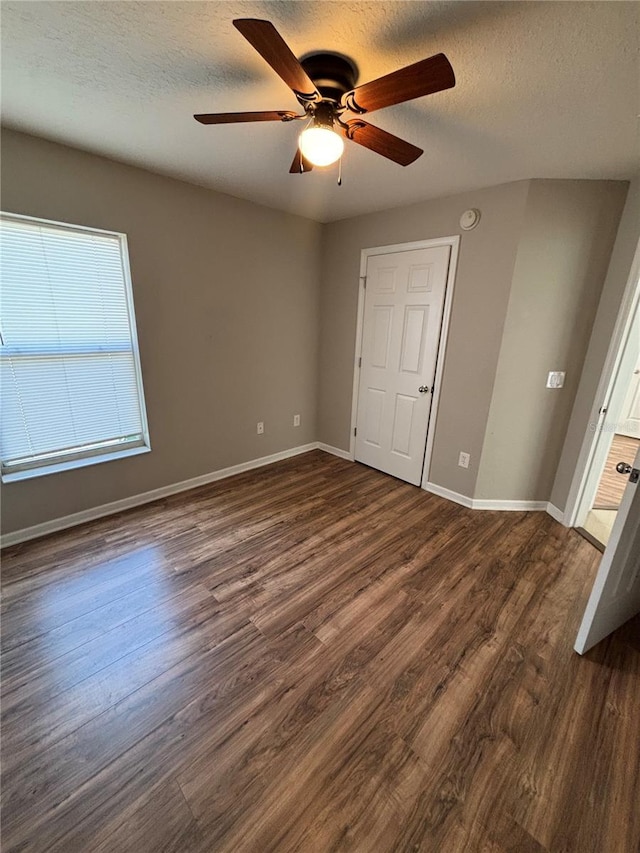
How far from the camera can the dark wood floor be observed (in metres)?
1.01

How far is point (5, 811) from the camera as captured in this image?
1.01 meters

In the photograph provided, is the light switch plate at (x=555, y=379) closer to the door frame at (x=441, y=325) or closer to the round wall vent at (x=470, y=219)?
the door frame at (x=441, y=325)

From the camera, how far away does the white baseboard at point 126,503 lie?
7.29ft

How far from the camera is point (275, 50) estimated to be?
100 centimetres

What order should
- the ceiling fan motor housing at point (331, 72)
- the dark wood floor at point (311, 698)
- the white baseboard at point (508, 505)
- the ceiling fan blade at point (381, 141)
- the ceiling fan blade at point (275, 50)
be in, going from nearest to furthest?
the ceiling fan blade at point (275, 50) < the dark wood floor at point (311, 698) < the ceiling fan motor housing at point (331, 72) < the ceiling fan blade at point (381, 141) < the white baseboard at point (508, 505)

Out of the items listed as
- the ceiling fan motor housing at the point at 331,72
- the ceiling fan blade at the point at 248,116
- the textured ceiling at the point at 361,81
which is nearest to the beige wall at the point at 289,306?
the textured ceiling at the point at 361,81

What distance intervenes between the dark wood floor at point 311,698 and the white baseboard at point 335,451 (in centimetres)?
144

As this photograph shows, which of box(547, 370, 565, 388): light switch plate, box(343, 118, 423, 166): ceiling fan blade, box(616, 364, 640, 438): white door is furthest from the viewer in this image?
box(616, 364, 640, 438): white door

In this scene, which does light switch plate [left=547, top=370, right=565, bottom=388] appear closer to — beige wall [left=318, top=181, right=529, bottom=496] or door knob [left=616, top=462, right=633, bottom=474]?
beige wall [left=318, top=181, right=529, bottom=496]

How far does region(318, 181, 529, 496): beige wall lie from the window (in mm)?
1943

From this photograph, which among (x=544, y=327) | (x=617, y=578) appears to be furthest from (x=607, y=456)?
(x=617, y=578)

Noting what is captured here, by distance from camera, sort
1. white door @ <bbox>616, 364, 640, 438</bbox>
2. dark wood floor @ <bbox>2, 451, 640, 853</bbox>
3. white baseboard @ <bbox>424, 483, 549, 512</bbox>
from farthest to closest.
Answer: white door @ <bbox>616, 364, 640, 438</bbox>
white baseboard @ <bbox>424, 483, 549, 512</bbox>
dark wood floor @ <bbox>2, 451, 640, 853</bbox>

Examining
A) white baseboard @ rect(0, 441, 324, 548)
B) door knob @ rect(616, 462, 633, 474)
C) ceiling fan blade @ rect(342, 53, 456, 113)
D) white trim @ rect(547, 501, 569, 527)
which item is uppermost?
ceiling fan blade @ rect(342, 53, 456, 113)

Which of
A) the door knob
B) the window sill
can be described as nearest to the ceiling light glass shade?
the door knob
